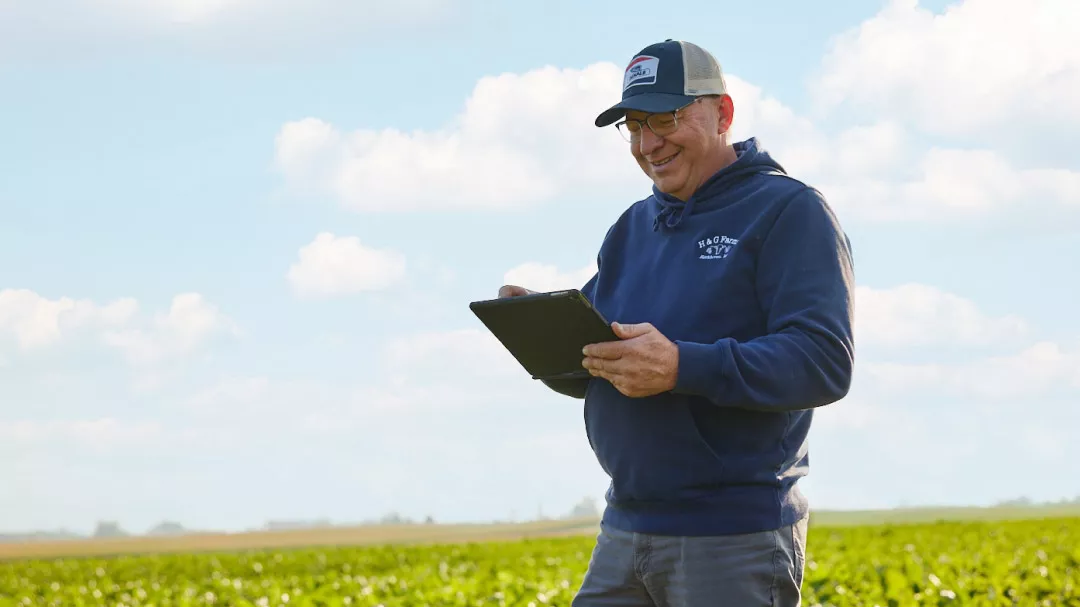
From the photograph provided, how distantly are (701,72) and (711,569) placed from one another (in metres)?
1.42

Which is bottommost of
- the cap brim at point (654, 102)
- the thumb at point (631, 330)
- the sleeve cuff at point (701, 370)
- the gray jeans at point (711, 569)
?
the gray jeans at point (711, 569)

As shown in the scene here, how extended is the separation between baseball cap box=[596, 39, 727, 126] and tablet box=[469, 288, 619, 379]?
696mm

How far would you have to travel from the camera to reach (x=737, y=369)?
110 inches

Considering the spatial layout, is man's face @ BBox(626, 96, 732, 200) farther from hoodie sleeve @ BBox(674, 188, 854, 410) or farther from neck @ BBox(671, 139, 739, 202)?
hoodie sleeve @ BBox(674, 188, 854, 410)

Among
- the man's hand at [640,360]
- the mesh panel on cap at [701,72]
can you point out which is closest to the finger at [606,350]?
the man's hand at [640,360]

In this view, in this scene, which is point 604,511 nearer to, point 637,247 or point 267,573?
point 637,247

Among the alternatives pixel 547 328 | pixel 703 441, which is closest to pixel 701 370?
pixel 703 441

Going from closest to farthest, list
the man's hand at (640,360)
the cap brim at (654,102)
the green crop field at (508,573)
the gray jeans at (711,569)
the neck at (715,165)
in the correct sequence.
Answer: the man's hand at (640,360), the gray jeans at (711,569), the cap brim at (654,102), the neck at (715,165), the green crop field at (508,573)

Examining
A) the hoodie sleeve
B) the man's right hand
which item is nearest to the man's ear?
the hoodie sleeve

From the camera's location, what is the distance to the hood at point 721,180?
325 cm

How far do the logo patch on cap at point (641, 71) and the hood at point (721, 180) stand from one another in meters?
0.34

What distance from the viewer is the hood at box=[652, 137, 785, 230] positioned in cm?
325

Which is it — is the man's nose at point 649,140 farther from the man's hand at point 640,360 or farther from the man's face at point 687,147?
the man's hand at point 640,360

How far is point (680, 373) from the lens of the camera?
9.17 feet
